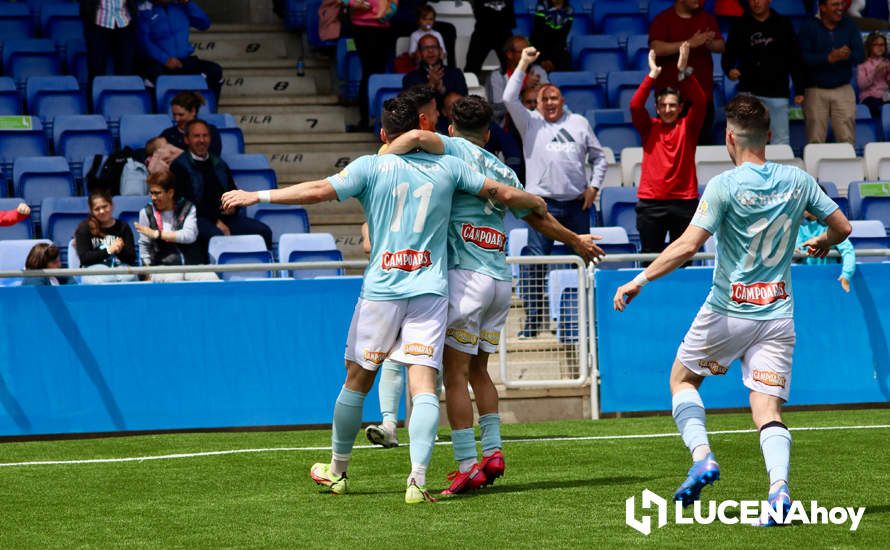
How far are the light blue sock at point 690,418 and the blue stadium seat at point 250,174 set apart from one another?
7.99 m

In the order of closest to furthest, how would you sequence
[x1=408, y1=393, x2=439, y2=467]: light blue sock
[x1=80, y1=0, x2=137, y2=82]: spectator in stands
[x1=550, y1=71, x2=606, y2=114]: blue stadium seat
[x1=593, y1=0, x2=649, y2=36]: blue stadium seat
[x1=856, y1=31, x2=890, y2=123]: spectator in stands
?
[x1=408, y1=393, x2=439, y2=467]: light blue sock
[x1=80, y1=0, x2=137, y2=82]: spectator in stands
[x1=550, y1=71, x2=606, y2=114]: blue stadium seat
[x1=856, y1=31, x2=890, y2=123]: spectator in stands
[x1=593, y1=0, x2=649, y2=36]: blue stadium seat

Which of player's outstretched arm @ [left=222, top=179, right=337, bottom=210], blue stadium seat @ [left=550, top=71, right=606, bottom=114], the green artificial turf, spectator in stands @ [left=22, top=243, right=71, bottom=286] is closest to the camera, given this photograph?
the green artificial turf

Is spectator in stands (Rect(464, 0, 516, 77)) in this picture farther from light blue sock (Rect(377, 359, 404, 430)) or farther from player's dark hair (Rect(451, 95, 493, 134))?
player's dark hair (Rect(451, 95, 493, 134))

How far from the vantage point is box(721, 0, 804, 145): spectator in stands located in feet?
52.4

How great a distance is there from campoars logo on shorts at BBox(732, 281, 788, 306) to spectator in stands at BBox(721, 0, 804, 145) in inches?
383

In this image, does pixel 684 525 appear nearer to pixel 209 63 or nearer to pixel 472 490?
pixel 472 490

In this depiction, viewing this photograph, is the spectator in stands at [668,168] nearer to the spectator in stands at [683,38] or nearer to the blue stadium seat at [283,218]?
the spectator in stands at [683,38]

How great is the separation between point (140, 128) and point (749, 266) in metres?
9.24

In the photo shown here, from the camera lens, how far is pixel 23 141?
14.5 meters

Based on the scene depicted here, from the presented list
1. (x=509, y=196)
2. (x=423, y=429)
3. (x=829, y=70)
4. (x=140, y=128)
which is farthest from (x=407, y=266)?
(x=829, y=70)

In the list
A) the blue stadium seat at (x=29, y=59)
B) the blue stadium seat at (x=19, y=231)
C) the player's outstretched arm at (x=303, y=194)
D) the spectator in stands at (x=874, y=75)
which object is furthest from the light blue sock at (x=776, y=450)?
the spectator in stands at (x=874, y=75)

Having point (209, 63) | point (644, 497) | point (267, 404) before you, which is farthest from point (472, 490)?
point (209, 63)

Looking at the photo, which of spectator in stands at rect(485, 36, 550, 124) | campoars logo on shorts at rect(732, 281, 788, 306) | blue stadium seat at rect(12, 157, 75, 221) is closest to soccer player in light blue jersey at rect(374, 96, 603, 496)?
campoars logo on shorts at rect(732, 281, 788, 306)

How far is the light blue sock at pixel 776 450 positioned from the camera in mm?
6289
